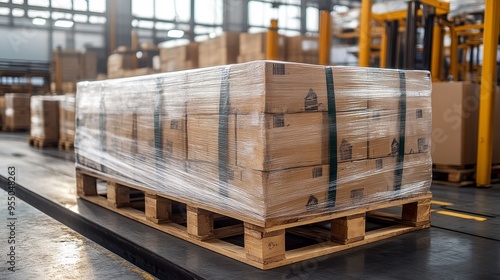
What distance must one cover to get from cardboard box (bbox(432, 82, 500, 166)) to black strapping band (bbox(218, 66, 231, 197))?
330cm

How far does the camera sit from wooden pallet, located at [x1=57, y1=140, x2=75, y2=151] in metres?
8.20

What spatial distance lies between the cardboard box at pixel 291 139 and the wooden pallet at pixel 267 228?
296mm

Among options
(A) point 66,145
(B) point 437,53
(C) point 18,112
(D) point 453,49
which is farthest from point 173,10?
(B) point 437,53

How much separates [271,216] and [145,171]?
1.25 metres

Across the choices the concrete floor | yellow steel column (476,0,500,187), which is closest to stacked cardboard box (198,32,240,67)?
yellow steel column (476,0,500,187)

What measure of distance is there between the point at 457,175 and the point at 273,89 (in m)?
3.32

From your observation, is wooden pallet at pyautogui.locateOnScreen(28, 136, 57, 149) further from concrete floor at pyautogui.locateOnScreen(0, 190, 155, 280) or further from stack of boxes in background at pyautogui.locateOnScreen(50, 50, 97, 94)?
concrete floor at pyautogui.locateOnScreen(0, 190, 155, 280)

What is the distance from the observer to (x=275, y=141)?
238cm

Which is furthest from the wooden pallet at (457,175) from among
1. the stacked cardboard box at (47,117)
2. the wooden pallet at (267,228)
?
the stacked cardboard box at (47,117)

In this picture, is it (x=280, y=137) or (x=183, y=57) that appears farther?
(x=183, y=57)

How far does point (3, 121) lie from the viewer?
15.0 metres

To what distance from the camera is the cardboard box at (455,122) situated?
5070 millimetres

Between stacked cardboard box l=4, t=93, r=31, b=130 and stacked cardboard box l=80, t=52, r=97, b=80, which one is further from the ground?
stacked cardboard box l=80, t=52, r=97, b=80

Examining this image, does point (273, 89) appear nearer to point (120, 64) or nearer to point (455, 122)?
point (455, 122)
